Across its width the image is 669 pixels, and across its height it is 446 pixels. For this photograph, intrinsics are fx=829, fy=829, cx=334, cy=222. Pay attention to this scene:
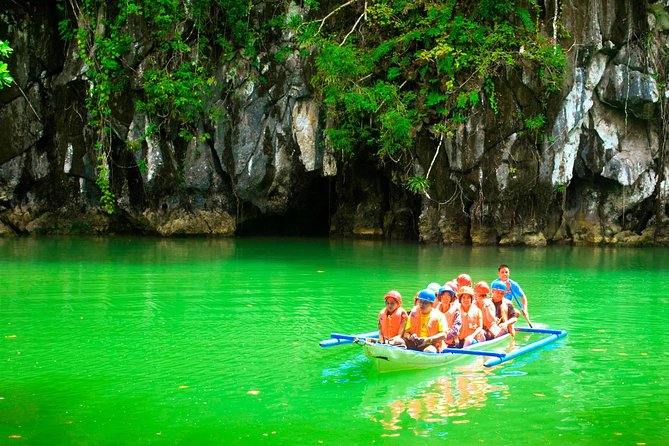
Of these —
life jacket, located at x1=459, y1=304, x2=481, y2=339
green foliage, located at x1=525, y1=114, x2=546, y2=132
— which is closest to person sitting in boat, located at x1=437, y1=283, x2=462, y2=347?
life jacket, located at x1=459, y1=304, x2=481, y2=339

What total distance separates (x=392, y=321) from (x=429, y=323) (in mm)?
415

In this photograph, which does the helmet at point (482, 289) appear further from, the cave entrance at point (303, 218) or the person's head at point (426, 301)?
the cave entrance at point (303, 218)

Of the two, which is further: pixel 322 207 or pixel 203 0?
pixel 322 207

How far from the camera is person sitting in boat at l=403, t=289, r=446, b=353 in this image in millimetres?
9258

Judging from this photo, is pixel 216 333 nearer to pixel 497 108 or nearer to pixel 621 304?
pixel 621 304

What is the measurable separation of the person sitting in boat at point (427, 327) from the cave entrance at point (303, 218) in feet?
65.5

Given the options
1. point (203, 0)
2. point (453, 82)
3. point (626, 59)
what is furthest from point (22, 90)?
point (626, 59)

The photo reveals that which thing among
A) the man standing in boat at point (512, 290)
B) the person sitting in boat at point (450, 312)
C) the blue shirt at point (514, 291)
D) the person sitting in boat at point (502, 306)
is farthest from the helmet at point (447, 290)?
the blue shirt at point (514, 291)

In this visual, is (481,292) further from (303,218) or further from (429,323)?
(303,218)

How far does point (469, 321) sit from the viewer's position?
33.4ft

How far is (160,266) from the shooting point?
1884cm

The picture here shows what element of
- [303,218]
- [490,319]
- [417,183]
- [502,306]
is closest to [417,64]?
[417,183]

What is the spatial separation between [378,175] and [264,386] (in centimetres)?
2137

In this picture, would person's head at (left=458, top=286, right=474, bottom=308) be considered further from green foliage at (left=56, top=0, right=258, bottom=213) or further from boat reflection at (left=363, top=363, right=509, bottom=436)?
green foliage at (left=56, top=0, right=258, bottom=213)
